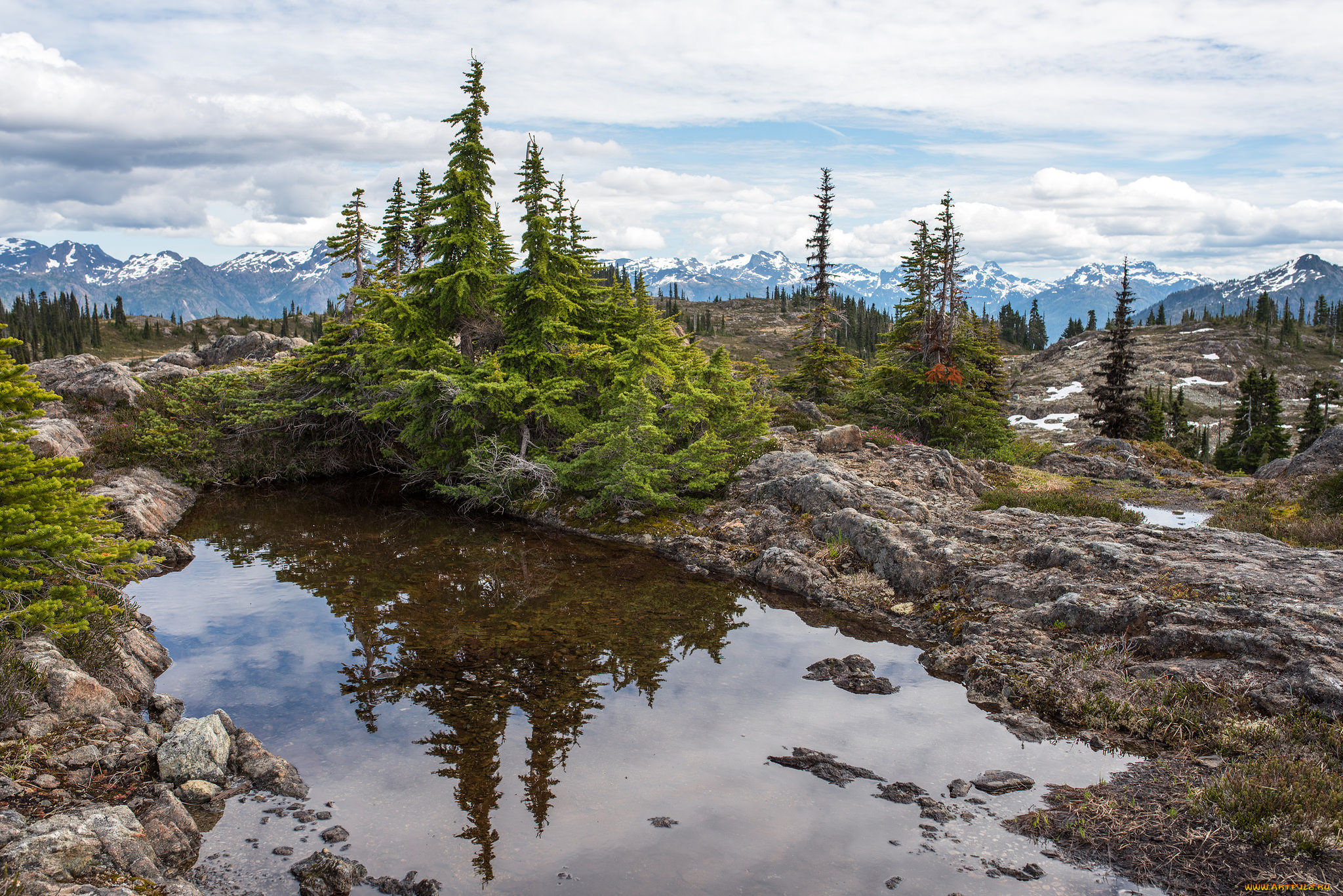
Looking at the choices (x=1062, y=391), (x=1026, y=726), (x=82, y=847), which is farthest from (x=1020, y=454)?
(x=1062, y=391)

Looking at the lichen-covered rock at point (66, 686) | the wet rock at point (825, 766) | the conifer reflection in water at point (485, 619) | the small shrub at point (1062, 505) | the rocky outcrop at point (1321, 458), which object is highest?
the rocky outcrop at point (1321, 458)

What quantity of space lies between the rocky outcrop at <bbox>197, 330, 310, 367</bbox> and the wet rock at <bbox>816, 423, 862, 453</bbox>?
149 feet

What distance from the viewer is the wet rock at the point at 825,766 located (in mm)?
9070

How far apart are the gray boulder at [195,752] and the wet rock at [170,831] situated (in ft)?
2.07

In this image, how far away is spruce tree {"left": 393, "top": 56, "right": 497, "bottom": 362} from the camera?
22094mm

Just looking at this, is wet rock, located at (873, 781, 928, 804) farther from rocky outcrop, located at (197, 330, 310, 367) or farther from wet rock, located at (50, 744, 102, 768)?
rocky outcrop, located at (197, 330, 310, 367)

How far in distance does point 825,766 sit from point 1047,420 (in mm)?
99096

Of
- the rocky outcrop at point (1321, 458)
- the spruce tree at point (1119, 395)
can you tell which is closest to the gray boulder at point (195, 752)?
the rocky outcrop at point (1321, 458)

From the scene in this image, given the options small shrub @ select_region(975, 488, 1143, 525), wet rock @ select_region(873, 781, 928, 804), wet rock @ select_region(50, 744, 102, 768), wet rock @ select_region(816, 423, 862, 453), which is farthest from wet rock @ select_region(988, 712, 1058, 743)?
wet rock @ select_region(816, 423, 862, 453)

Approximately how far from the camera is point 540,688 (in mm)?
11438

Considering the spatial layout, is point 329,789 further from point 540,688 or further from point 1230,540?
point 1230,540

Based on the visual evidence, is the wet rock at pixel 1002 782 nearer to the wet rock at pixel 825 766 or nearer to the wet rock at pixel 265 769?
the wet rock at pixel 825 766

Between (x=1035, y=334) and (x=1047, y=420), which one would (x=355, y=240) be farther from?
(x=1035, y=334)

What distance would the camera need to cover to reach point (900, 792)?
8711 millimetres
